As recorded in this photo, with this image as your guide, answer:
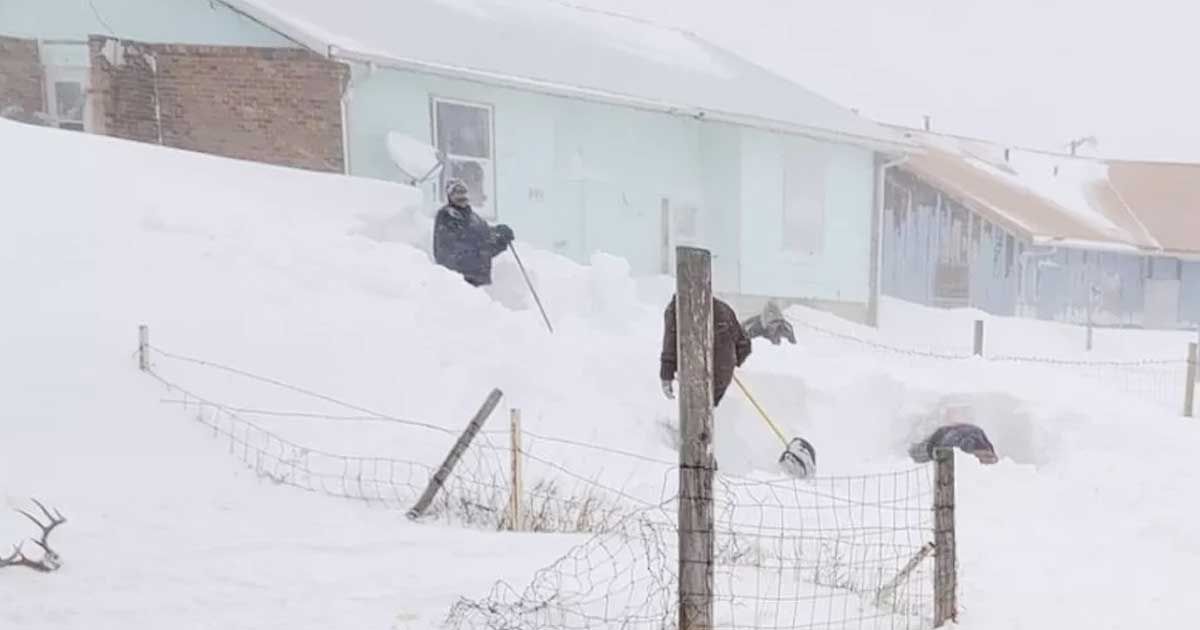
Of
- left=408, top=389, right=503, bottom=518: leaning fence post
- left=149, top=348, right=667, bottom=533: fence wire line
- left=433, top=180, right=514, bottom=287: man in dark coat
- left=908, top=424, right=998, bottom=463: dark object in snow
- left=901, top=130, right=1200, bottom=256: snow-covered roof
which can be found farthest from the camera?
left=901, top=130, right=1200, bottom=256: snow-covered roof

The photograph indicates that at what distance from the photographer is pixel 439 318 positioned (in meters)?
7.76

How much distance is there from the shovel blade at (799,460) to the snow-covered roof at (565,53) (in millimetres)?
5925

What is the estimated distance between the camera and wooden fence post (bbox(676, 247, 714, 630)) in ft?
10.2

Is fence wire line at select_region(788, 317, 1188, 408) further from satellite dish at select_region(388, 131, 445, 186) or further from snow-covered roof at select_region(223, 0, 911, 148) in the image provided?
satellite dish at select_region(388, 131, 445, 186)

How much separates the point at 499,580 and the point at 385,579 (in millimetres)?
487

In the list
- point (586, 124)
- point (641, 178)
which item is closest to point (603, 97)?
point (586, 124)

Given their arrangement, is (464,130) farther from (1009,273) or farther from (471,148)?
(1009,273)

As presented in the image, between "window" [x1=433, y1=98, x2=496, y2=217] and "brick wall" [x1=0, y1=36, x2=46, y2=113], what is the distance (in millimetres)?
4719

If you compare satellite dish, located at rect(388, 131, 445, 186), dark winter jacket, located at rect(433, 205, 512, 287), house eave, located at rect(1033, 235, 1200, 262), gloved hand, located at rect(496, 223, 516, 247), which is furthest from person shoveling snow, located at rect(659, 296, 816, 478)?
house eave, located at rect(1033, 235, 1200, 262)

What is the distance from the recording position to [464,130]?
11.6 m

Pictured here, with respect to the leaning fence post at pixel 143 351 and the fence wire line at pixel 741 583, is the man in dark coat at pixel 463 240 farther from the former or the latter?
the fence wire line at pixel 741 583

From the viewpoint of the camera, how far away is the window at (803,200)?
15047 millimetres

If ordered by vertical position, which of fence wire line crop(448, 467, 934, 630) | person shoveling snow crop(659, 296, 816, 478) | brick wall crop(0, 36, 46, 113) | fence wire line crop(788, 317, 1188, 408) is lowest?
fence wire line crop(788, 317, 1188, 408)

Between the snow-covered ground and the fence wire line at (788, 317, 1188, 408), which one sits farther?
the fence wire line at (788, 317, 1188, 408)
